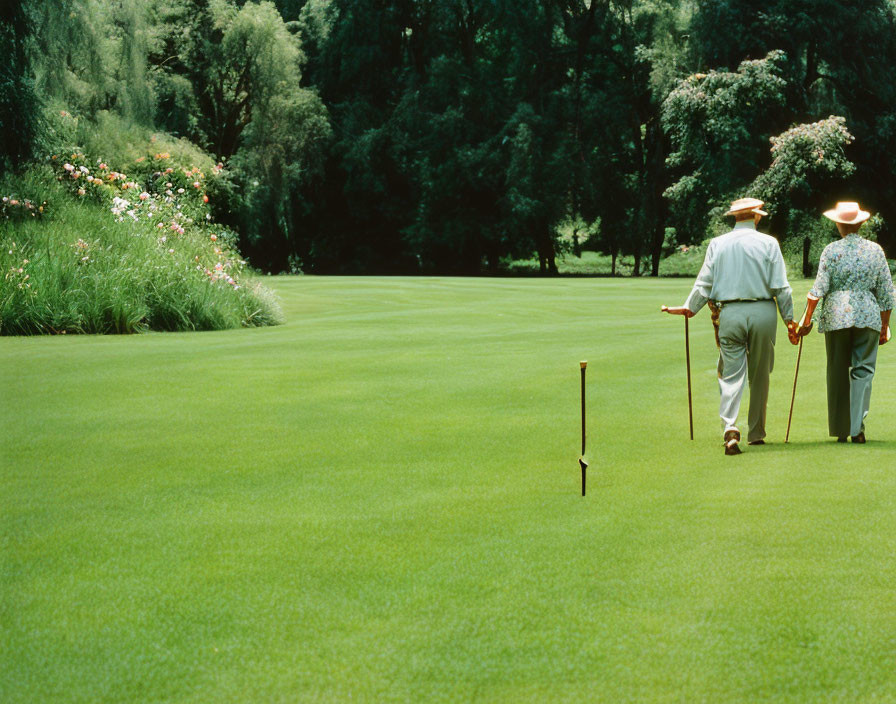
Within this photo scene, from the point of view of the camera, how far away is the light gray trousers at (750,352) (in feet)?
28.7

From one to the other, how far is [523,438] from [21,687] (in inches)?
208

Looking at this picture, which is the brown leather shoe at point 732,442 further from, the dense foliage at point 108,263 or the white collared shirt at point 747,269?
the dense foliage at point 108,263

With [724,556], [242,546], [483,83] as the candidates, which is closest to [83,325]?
[242,546]

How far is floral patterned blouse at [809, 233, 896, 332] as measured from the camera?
29.2ft

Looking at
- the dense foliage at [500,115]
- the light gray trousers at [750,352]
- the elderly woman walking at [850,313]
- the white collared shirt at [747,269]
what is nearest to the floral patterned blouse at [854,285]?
the elderly woman walking at [850,313]

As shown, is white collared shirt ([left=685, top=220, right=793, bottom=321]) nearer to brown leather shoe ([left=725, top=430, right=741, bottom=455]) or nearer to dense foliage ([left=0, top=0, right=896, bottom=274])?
brown leather shoe ([left=725, top=430, right=741, bottom=455])

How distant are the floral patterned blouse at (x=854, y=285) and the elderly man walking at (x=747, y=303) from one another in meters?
0.43

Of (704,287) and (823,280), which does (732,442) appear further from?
(823,280)

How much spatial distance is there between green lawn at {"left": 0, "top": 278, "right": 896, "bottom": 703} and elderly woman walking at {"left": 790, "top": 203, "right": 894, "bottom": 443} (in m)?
0.39

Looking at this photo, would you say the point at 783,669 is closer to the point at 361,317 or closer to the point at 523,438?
the point at 523,438

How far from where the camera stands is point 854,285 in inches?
353

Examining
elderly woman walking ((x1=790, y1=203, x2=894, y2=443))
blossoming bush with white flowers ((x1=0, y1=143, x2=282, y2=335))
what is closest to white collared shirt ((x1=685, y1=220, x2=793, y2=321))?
elderly woman walking ((x1=790, y1=203, x2=894, y2=443))

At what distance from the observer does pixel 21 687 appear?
4148 millimetres

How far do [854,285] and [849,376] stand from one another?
727 mm
